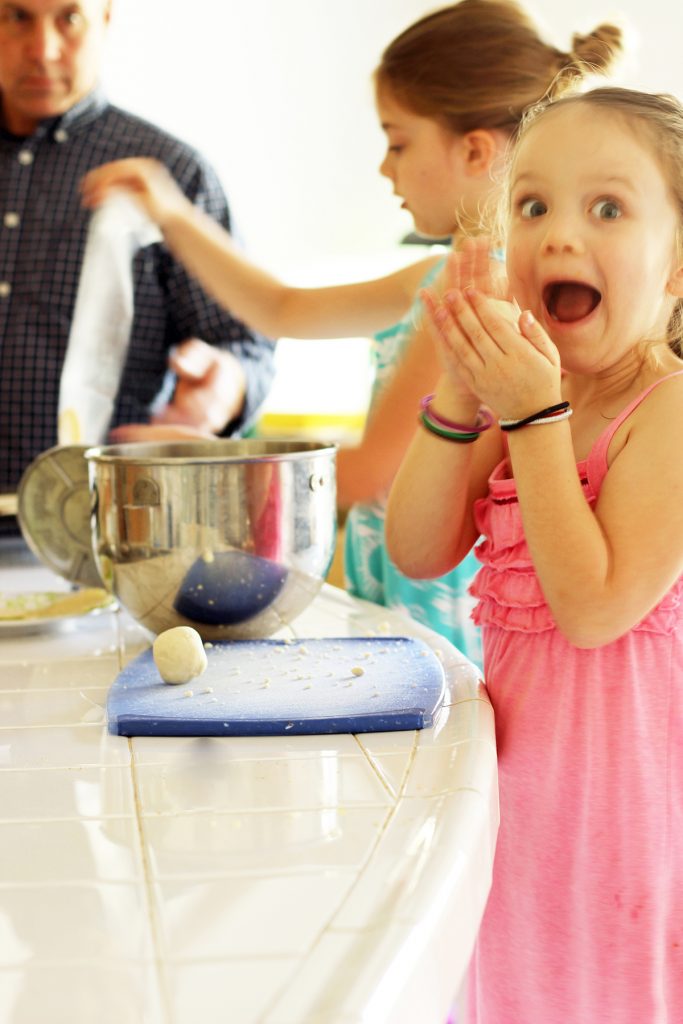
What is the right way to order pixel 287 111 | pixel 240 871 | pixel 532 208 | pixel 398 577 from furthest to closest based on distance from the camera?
pixel 287 111, pixel 398 577, pixel 532 208, pixel 240 871

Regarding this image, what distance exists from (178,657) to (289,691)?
0.10m

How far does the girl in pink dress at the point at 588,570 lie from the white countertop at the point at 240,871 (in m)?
0.10

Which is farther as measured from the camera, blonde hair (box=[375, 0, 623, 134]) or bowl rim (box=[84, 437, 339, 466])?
blonde hair (box=[375, 0, 623, 134])

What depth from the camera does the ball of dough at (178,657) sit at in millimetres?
838

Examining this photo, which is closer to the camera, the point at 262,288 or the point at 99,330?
the point at 262,288

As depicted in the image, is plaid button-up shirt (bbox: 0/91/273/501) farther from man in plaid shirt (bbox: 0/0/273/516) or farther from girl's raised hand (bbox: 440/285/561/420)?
girl's raised hand (bbox: 440/285/561/420)

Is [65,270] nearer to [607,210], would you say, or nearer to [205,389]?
[205,389]

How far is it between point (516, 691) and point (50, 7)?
155cm

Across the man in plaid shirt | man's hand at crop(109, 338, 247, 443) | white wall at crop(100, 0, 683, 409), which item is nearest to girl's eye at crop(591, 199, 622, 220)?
man's hand at crop(109, 338, 247, 443)

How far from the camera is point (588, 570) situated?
0.79m

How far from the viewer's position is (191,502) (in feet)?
3.10

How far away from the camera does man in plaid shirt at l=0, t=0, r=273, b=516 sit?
6.57 ft

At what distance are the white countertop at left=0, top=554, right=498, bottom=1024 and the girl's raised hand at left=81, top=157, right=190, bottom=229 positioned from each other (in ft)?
2.74

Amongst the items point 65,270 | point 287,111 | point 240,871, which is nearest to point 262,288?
point 65,270
